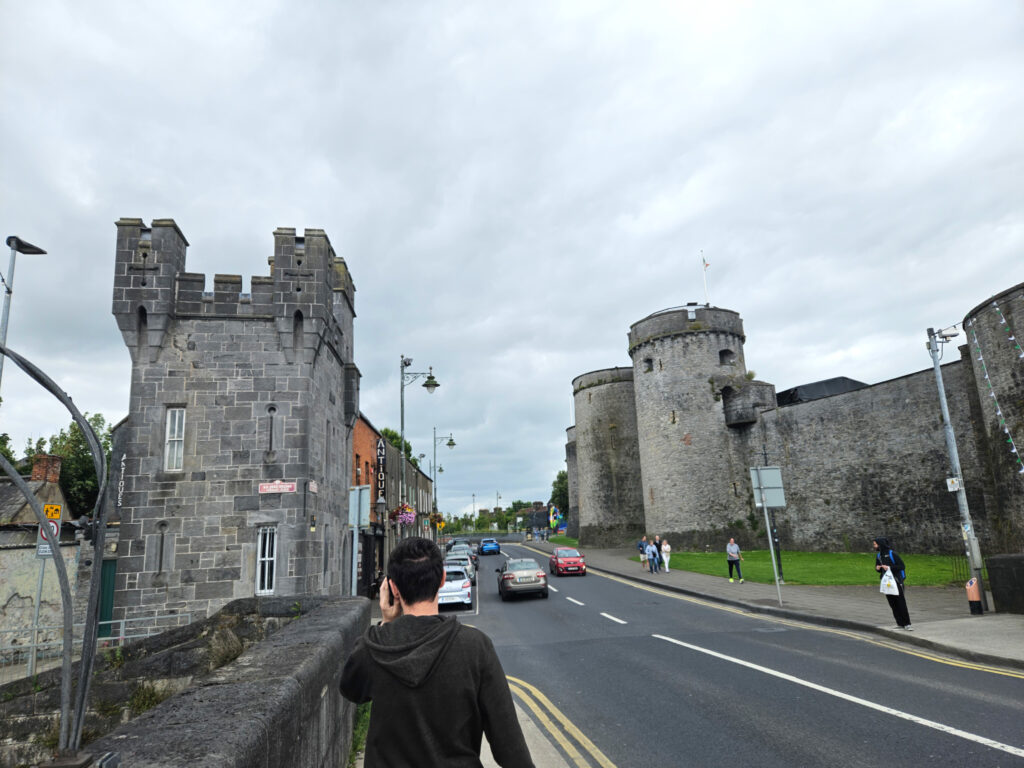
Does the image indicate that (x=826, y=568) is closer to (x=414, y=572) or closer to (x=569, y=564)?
(x=569, y=564)

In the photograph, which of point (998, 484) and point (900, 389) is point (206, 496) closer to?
point (998, 484)

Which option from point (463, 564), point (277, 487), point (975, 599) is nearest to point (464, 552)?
point (463, 564)

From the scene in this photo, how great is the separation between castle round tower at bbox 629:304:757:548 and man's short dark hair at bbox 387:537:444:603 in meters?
38.7

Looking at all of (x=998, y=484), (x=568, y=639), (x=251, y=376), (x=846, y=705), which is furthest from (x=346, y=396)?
(x=998, y=484)

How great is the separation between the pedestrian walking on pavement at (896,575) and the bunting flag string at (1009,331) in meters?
12.1

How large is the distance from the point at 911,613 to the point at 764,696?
837cm

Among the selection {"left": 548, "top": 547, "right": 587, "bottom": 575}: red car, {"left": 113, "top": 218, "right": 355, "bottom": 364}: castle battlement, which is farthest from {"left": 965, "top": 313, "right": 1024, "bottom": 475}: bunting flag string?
{"left": 113, "top": 218, "right": 355, "bottom": 364}: castle battlement

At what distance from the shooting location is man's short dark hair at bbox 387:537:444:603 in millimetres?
2535

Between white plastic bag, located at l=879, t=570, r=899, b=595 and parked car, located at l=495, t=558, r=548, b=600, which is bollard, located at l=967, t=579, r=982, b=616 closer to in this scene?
white plastic bag, located at l=879, t=570, r=899, b=595

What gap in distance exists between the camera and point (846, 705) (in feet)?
23.2

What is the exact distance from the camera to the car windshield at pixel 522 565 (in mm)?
21781

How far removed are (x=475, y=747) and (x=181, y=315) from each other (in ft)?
52.3

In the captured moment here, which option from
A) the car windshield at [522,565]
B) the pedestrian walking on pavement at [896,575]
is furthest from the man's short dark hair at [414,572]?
the car windshield at [522,565]

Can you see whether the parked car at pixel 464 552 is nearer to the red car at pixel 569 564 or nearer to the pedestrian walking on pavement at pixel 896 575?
the red car at pixel 569 564
